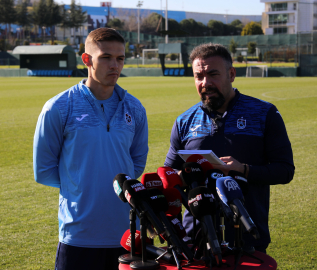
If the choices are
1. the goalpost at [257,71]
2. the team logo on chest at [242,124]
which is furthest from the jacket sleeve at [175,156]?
the goalpost at [257,71]

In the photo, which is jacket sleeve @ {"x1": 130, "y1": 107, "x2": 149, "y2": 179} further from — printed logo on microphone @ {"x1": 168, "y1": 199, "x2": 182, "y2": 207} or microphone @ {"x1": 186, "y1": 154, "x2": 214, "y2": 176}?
printed logo on microphone @ {"x1": 168, "y1": 199, "x2": 182, "y2": 207}

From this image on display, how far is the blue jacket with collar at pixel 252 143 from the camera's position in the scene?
2.97 meters

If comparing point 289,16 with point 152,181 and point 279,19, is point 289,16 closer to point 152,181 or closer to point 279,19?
point 279,19

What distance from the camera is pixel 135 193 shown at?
2090 millimetres

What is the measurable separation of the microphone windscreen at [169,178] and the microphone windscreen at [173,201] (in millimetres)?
107

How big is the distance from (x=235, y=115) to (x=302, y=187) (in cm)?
473

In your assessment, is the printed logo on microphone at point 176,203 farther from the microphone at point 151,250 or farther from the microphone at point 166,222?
the microphone at point 151,250

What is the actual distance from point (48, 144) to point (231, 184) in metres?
1.47

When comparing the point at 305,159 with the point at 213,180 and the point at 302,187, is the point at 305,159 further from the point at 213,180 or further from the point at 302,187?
the point at 213,180

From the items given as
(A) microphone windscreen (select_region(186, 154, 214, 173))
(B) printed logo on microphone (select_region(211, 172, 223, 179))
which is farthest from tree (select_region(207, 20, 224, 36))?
(B) printed logo on microphone (select_region(211, 172, 223, 179))

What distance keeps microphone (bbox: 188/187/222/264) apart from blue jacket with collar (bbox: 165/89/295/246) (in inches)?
34.3

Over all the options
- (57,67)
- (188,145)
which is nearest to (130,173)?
(188,145)

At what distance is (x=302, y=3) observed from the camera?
112 m

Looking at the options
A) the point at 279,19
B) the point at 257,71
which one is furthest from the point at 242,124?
the point at 279,19
